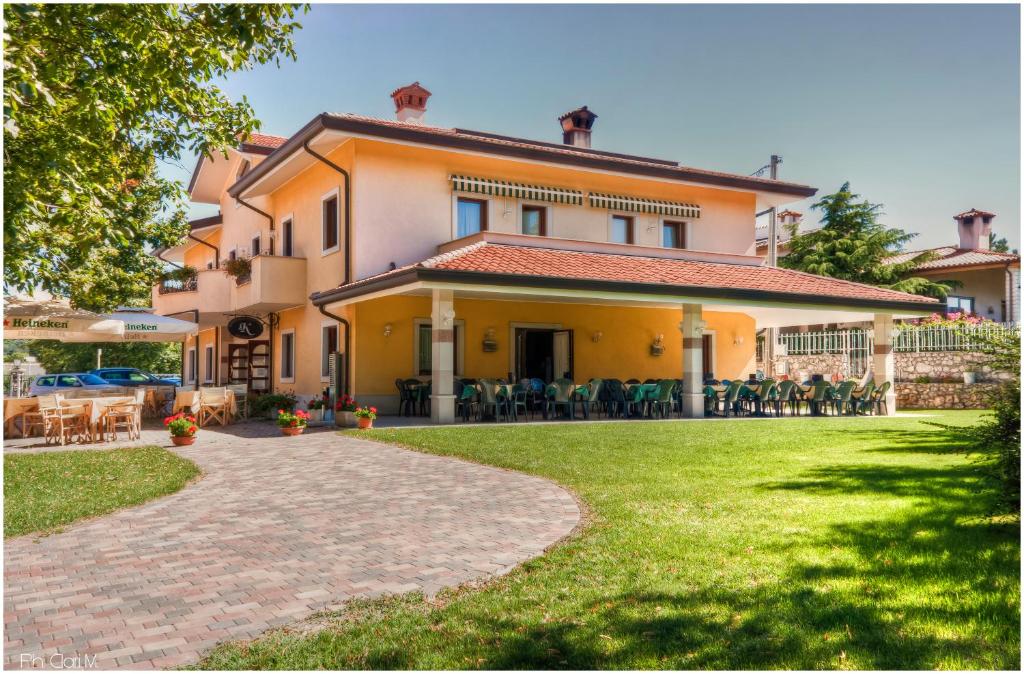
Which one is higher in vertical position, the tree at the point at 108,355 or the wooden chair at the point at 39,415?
the tree at the point at 108,355

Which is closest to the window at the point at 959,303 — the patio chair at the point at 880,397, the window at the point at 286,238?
the patio chair at the point at 880,397

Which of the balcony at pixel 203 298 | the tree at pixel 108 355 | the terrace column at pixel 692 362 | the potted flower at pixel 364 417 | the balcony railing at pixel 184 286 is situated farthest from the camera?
the tree at pixel 108 355

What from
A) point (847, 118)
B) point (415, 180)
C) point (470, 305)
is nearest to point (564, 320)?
point (470, 305)

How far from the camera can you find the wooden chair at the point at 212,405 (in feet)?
54.8

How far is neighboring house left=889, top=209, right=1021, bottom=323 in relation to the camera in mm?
31297

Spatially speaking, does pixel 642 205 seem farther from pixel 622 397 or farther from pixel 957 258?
pixel 957 258

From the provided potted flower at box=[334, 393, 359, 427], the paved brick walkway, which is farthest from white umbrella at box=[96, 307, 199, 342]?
the paved brick walkway

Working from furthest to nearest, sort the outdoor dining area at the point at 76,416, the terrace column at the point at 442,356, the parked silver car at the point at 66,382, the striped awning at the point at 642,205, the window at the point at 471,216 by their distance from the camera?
the parked silver car at the point at 66,382, the striped awning at the point at 642,205, the window at the point at 471,216, the terrace column at the point at 442,356, the outdoor dining area at the point at 76,416

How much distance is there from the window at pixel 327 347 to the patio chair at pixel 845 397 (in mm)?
12944

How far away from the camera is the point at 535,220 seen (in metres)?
20.5

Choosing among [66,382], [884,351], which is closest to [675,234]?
[884,351]

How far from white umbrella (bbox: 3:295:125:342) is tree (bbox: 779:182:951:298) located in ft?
89.9

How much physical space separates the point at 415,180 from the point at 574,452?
33.3ft

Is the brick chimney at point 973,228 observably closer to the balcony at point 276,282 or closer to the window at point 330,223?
the window at point 330,223
